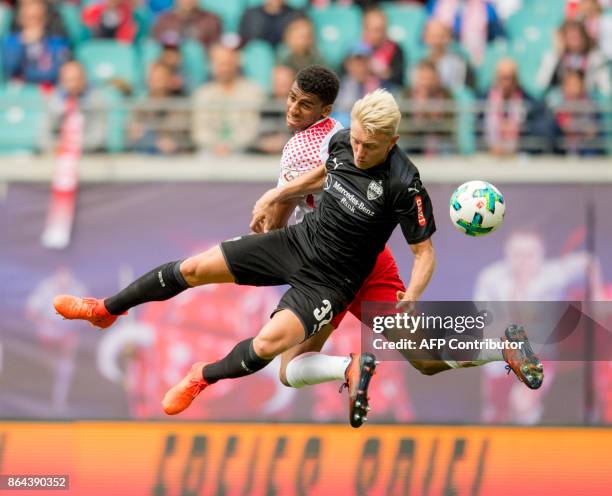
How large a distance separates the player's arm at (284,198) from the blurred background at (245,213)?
409cm

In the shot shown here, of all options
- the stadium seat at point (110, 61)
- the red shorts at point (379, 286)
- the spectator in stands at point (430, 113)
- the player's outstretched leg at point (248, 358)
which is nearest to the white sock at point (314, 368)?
the red shorts at point (379, 286)

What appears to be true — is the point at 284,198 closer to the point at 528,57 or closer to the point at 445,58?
the point at 445,58

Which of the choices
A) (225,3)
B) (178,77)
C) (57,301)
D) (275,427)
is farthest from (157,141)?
(57,301)

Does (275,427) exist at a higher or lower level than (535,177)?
lower

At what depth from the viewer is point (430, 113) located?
12.2 metres

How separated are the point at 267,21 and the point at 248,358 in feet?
19.2

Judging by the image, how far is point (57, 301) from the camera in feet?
26.6

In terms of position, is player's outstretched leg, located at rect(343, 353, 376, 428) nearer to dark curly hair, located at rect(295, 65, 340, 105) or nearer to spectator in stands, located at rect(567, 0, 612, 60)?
dark curly hair, located at rect(295, 65, 340, 105)

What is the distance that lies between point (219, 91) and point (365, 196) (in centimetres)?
514

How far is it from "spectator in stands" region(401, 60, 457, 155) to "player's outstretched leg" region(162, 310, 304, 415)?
483 centimetres

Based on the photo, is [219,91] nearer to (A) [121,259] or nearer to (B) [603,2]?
(A) [121,259]

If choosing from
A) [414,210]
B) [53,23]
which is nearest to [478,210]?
[414,210]

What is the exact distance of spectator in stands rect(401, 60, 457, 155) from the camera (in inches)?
478

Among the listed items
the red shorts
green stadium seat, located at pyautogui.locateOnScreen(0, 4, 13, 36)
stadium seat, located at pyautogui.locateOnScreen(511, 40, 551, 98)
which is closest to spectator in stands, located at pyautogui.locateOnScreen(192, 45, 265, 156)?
green stadium seat, located at pyautogui.locateOnScreen(0, 4, 13, 36)
